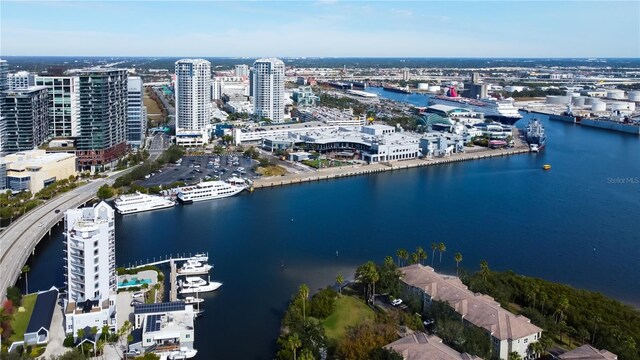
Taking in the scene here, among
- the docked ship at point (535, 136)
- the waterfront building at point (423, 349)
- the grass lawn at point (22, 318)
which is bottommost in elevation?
the grass lawn at point (22, 318)

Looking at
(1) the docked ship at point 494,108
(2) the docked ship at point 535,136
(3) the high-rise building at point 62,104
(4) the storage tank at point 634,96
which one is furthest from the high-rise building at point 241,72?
(4) the storage tank at point 634,96

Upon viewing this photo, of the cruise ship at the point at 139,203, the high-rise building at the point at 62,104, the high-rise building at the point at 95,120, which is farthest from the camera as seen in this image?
the high-rise building at the point at 62,104

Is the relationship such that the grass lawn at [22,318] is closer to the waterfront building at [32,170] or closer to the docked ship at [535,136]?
the waterfront building at [32,170]

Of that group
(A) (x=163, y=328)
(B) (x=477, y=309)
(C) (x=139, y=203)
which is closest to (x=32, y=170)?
(C) (x=139, y=203)

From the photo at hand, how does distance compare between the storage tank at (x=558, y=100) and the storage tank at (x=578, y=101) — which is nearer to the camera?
the storage tank at (x=578, y=101)

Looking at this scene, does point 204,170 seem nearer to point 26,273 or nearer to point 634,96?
point 26,273

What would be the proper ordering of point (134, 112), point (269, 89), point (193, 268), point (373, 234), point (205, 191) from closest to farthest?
1. point (193, 268)
2. point (373, 234)
3. point (205, 191)
4. point (134, 112)
5. point (269, 89)

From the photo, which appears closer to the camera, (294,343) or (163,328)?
(294,343)

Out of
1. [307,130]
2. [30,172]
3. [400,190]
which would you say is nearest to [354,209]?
[400,190]
